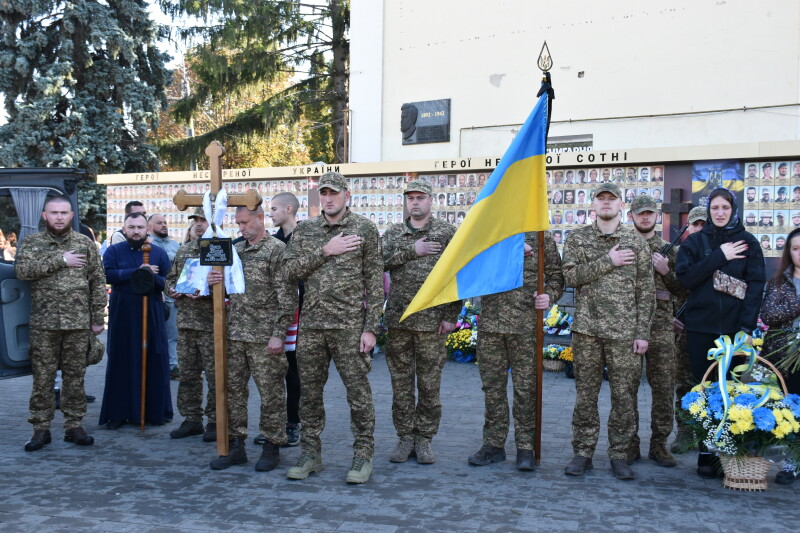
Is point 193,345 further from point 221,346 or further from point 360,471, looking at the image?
point 360,471

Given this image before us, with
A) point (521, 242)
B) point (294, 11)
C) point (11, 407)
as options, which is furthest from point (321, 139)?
point (521, 242)

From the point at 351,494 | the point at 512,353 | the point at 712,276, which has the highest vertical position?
the point at 712,276

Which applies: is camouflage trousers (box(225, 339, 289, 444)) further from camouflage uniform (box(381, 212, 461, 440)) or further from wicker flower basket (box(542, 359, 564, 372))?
wicker flower basket (box(542, 359, 564, 372))

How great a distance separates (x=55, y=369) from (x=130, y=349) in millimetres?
928

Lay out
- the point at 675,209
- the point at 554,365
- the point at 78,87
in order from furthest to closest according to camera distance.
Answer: the point at 78,87
the point at 554,365
the point at 675,209

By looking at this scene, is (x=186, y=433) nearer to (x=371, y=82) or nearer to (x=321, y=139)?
(x=371, y=82)

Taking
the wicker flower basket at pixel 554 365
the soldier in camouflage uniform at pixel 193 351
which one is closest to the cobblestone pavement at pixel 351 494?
the soldier in camouflage uniform at pixel 193 351

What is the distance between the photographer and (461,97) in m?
16.3

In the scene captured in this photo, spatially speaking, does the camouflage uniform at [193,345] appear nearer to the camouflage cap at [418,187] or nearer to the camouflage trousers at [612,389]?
the camouflage cap at [418,187]

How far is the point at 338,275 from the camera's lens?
553 cm

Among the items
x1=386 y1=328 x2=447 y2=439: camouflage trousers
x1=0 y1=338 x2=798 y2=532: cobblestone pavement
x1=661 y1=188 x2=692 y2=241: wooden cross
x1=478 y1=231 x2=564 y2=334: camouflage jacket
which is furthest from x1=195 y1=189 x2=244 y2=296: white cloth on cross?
x1=661 y1=188 x2=692 y2=241: wooden cross

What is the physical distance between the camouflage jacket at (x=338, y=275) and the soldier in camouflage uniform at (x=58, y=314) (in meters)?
2.05

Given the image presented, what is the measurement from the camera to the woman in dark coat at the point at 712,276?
221 inches

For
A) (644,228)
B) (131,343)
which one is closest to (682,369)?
(644,228)
